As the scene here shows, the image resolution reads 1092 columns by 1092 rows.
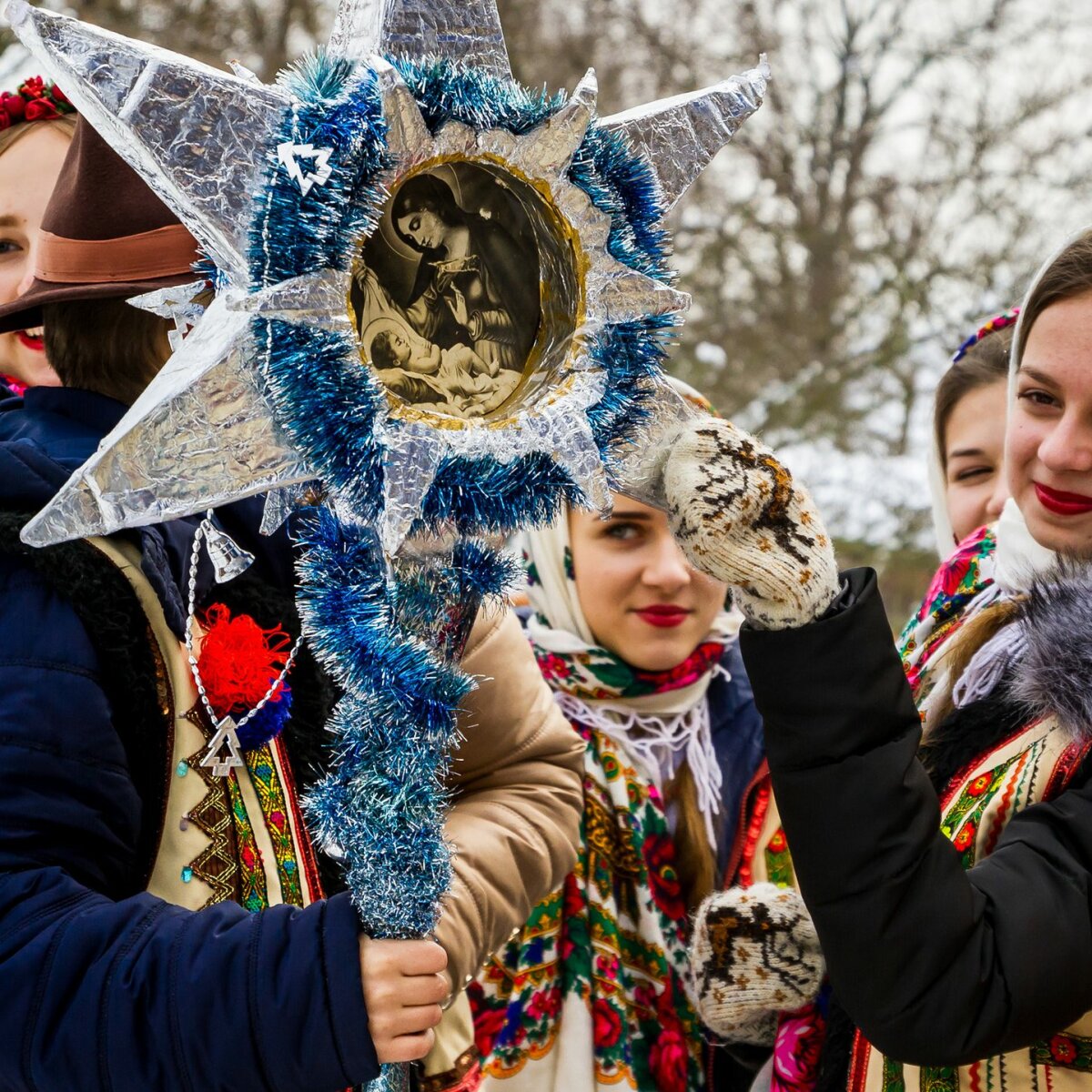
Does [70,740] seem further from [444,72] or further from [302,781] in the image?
[444,72]

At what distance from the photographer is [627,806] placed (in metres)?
2.75

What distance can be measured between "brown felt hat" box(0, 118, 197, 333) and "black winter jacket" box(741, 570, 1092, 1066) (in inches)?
28.4

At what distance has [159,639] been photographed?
1370mm

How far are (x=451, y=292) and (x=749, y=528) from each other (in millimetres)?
383

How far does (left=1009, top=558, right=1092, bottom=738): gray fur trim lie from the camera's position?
151 cm

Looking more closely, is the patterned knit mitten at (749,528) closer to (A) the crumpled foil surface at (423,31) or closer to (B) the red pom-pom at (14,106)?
(A) the crumpled foil surface at (423,31)

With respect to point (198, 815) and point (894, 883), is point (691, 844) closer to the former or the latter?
point (894, 883)

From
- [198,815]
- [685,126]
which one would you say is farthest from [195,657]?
[685,126]

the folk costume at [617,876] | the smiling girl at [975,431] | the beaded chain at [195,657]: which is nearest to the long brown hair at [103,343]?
the beaded chain at [195,657]

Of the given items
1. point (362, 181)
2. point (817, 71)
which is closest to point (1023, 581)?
point (362, 181)

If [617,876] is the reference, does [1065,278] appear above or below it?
above

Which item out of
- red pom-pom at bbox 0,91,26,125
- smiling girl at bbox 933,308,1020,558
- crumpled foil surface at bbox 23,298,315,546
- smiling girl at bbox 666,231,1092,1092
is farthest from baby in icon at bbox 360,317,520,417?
smiling girl at bbox 933,308,1020,558

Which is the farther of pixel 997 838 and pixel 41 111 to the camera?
pixel 41 111

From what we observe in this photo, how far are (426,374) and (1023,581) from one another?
3.16 ft
